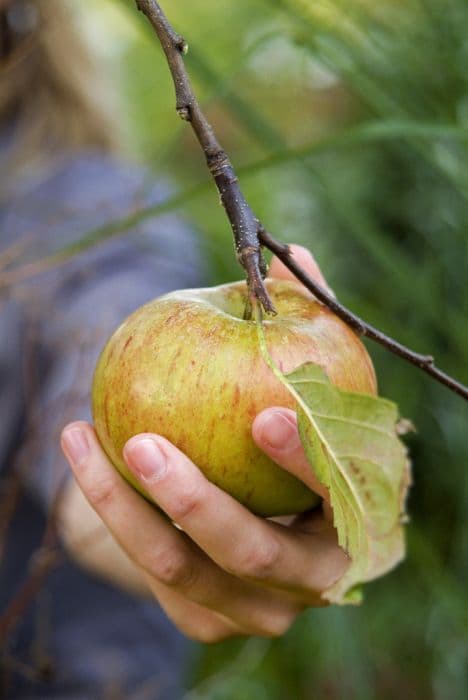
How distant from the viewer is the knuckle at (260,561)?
0.53 m

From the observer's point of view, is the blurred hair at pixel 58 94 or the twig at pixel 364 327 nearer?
the twig at pixel 364 327

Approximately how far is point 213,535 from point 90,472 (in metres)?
0.08

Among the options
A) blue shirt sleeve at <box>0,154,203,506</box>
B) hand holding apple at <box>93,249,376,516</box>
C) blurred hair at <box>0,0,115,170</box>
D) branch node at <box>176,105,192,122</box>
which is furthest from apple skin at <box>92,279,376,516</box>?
blurred hair at <box>0,0,115,170</box>

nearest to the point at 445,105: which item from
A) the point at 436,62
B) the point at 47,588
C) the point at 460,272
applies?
the point at 436,62

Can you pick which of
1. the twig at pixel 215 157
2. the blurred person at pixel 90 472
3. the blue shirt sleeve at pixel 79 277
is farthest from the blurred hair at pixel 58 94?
the twig at pixel 215 157

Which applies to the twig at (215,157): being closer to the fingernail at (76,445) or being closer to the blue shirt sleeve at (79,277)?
the fingernail at (76,445)

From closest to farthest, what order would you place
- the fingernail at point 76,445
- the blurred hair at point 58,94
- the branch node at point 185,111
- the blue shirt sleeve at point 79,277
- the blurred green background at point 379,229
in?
the branch node at point 185,111, the fingernail at point 76,445, the blurred green background at point 379,229, the blue shirt sleeve at point 79,277, the blurred hair at point 58,94

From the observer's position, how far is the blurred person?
Result: 529 millimetres

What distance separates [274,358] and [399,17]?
0.98 meters

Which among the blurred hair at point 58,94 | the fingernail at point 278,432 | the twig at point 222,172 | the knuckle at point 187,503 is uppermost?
the blurred hair at point 58,94

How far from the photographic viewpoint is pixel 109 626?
1274 mm

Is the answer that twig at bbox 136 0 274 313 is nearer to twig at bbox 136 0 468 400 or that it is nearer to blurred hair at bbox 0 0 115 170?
twig at bbox 136 0 468 400

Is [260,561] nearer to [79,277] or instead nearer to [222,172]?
[222,172]

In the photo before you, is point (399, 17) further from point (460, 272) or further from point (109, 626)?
point (109, 626)
